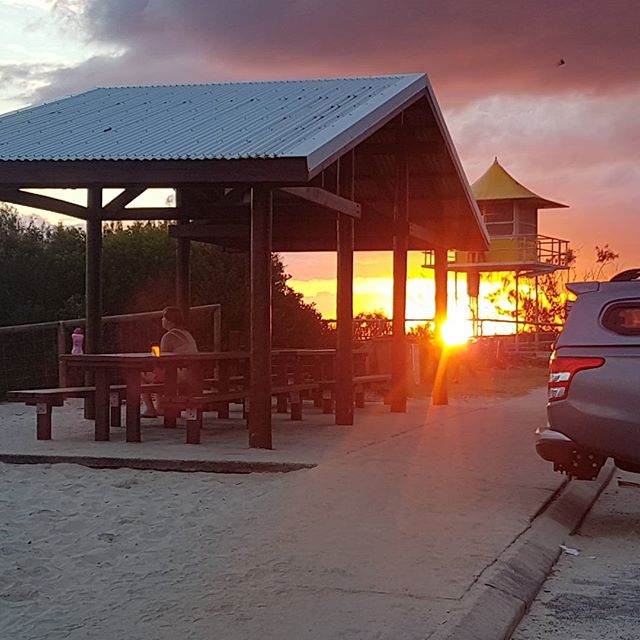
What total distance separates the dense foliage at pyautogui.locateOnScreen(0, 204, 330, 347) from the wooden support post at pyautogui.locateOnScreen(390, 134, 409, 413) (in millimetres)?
7279

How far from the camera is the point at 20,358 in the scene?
19203 millimetres

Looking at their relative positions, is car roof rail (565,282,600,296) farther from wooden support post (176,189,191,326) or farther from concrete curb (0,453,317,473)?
wooden support post (176,189,191,326)

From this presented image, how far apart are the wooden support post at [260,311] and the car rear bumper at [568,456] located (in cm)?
346

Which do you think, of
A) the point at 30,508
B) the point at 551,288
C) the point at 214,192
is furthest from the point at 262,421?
the point at 551,288

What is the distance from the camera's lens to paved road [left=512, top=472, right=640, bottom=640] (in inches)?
229

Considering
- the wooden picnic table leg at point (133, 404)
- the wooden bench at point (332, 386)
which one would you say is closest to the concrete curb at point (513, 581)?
the wooden picnic table leg at point (133, 404)

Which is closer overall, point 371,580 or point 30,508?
point 371,580

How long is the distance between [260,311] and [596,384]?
399 cm

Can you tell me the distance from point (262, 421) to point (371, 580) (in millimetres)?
5280

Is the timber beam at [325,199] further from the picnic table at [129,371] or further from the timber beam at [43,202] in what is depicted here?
the timber beam at [43,202]

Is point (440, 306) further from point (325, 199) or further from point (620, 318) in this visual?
point (620, 318)

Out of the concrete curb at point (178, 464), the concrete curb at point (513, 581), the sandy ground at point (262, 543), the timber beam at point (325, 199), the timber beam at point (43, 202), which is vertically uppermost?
the timber beam at point (43, 202)

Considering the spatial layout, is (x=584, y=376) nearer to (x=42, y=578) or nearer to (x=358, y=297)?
(x=42, y=578)

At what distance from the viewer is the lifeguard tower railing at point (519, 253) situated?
143ft
